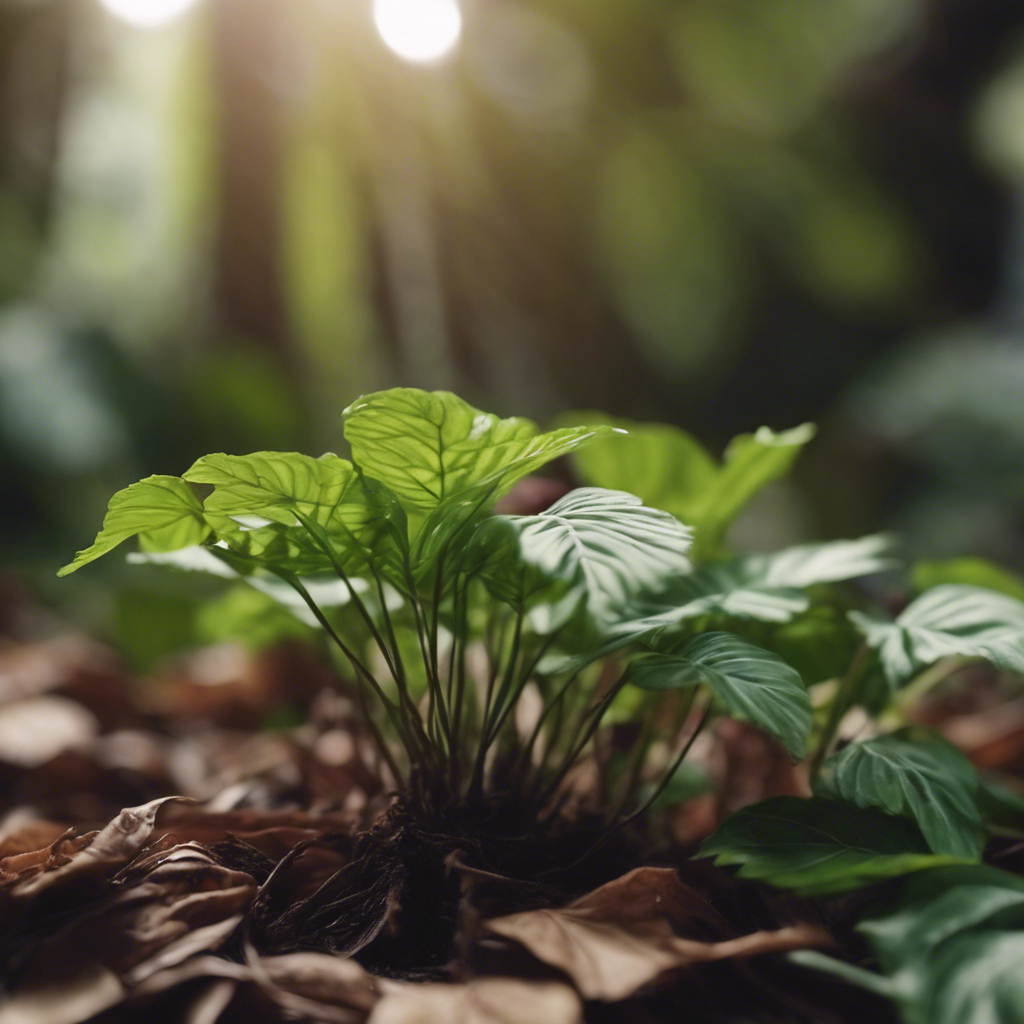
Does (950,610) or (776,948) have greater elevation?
(950,610)

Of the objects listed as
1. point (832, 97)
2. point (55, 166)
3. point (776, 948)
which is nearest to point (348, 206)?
point (55, 166)

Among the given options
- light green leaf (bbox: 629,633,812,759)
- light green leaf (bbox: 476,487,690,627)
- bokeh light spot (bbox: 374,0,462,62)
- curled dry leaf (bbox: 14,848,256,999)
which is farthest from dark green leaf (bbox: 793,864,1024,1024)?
bokeh light spot (bbox: 374,0,462,62)

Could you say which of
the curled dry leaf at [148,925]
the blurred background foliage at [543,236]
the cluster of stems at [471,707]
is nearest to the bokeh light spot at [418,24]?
the blurred background foliage at [543,236]

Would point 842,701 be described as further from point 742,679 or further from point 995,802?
point 742,679

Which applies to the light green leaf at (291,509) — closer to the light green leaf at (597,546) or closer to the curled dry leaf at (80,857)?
the light green leaf at (597,546)

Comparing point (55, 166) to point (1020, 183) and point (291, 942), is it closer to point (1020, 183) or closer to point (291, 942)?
point (291, 942)

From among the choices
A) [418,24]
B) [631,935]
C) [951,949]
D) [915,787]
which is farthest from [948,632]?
[418,24]

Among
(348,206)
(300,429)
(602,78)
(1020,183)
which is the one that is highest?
(602,78)

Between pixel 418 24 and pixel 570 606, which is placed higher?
pixel 418 24
